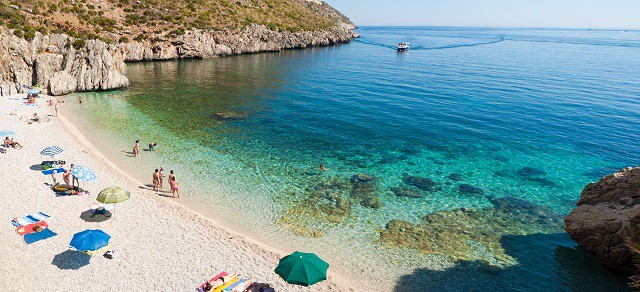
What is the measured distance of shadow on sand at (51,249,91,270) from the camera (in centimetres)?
1555

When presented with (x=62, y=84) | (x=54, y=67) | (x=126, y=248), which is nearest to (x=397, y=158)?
(x=126, y=248)

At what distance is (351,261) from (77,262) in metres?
13.6

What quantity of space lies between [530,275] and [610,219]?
4839 millimetres

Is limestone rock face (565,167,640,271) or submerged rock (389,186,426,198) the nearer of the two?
limestone rock face (565,167,640,271)

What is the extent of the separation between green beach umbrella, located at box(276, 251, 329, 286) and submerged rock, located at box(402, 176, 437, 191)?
45.5ft

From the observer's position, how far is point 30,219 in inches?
703

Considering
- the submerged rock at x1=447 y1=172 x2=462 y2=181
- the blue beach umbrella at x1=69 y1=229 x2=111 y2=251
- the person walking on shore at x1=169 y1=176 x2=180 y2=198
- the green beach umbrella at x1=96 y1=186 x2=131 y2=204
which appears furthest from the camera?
the submerged rock at x1=447 y1=172 x2=462 y2=181

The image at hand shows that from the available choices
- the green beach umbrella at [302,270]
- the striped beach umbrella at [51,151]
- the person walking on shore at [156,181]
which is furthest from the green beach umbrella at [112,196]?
the green beach umbrella at [302,270]

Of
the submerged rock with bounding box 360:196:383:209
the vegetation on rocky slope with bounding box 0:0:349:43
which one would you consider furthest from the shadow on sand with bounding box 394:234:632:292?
the vegetation on rocky slope with bounding box 0:0:349:43

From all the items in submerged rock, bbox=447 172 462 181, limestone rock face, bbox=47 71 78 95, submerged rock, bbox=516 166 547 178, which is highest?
limestone rock face, bbox=47 71 78 95

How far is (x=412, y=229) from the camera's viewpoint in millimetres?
20984

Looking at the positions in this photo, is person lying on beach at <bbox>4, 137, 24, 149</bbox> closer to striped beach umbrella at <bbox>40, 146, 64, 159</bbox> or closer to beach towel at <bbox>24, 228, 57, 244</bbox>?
striped beach umbrella at <bbox>40, 146, 64, 159</bbox>

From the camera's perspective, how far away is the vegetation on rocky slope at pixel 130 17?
64250mm

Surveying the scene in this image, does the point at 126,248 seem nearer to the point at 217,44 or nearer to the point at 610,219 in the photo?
the point at 610,219
